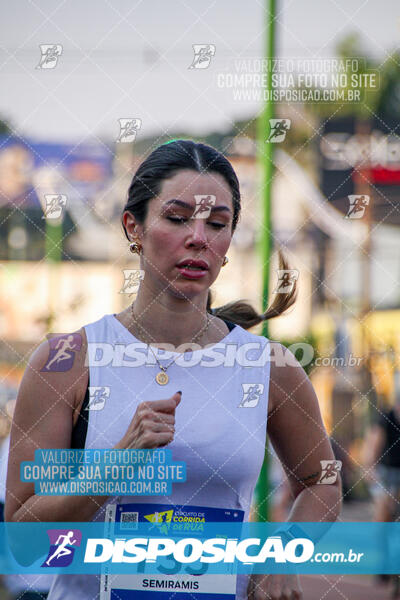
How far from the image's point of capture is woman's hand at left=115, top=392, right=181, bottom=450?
171cm

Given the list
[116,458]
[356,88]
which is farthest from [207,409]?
[356,88]

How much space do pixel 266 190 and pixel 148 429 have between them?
292 centimetres

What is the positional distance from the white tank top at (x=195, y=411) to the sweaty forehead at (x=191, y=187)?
33 centimetres

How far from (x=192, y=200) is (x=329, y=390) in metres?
13.7

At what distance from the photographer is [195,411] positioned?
1887 millimetres

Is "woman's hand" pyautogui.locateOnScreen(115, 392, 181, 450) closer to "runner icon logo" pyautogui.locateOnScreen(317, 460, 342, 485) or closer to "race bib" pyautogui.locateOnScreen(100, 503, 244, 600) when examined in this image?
"race bib" pyautogui.locateOnScreen(100, 503, 244, 600)

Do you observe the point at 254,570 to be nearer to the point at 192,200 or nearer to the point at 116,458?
the point at 116,458

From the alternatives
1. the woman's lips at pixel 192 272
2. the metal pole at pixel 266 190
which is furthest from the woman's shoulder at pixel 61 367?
the metal pole at pixel 266 190

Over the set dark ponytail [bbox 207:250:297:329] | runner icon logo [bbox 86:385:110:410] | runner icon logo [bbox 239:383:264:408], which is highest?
dark ponytail [bbox 207:250:297:329]

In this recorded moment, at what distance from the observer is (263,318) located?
2338 mm

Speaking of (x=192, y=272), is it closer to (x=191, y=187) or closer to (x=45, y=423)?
(x=191, y=187)

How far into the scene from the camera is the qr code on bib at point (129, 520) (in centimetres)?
187

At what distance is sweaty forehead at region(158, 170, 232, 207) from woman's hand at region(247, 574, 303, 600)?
0.88 metres

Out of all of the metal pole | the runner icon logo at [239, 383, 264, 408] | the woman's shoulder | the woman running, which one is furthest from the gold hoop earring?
the metal pole
